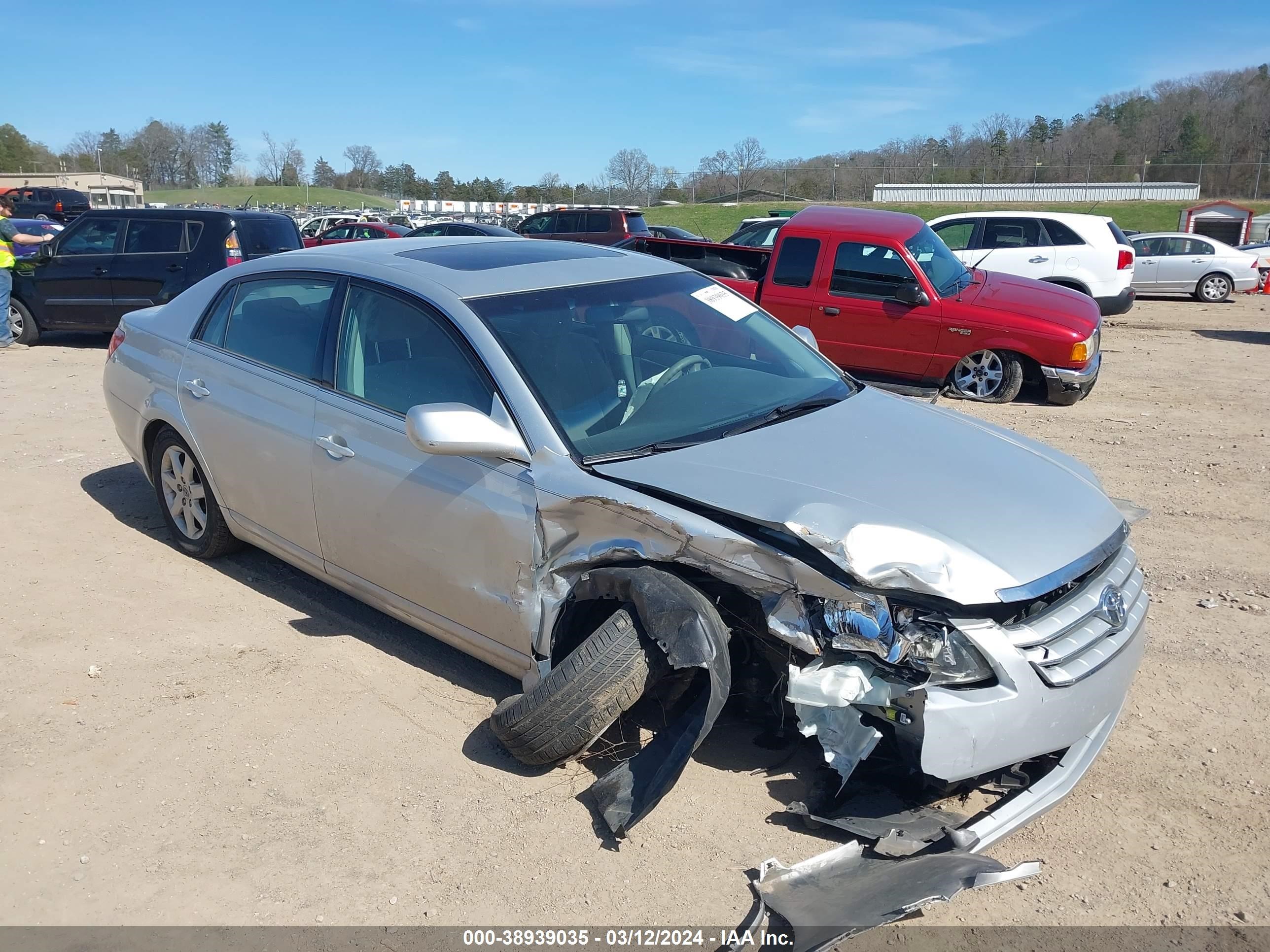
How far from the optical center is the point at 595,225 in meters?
23.3

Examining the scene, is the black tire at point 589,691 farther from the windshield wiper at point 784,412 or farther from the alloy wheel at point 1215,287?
the alloy wheel at point 1215,287

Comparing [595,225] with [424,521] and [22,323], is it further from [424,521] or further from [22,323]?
[424,521]

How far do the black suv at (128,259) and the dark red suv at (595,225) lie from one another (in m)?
10.6

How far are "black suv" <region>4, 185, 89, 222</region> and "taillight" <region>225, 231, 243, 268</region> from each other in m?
26.8

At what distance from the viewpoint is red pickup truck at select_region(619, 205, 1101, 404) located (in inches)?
365

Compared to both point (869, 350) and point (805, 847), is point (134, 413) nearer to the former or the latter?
point (805, 847)

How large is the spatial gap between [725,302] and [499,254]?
107 cm

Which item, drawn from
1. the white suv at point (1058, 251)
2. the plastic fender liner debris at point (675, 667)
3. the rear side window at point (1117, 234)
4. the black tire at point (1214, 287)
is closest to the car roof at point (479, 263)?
the plastic fender liner debris at point (675, 667)

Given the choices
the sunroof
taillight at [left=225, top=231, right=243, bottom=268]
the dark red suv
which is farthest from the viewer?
the dark red suv

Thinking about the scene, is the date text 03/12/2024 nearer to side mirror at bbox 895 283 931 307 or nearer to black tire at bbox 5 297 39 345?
side mirror at bbox 895 283 931 307

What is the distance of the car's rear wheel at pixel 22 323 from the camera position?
500 inches

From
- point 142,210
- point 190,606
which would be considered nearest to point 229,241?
point 142,210

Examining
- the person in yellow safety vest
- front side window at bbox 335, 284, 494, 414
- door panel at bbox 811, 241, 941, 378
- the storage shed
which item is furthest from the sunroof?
the storage shed

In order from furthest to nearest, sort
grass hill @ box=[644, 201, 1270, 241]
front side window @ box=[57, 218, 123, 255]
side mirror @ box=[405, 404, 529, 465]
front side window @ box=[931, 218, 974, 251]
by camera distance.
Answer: grass hill @ box=[644, 201, 1270, 241] → front side window @ box=[931, 218, 974, 251] → front side window @ box=[57, 218, 123, 255] → side mirror @ box=[405, 404, 529, 465]
